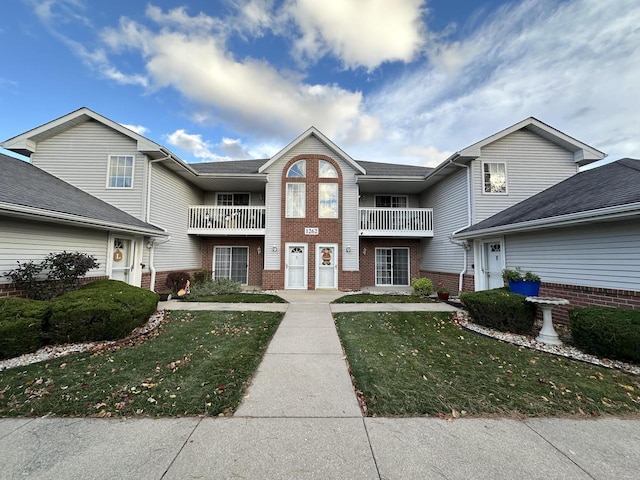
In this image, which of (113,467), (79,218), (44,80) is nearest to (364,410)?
(113,467)

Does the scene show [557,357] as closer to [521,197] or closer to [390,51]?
[521,197]

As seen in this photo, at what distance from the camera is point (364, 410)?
9.95 feet

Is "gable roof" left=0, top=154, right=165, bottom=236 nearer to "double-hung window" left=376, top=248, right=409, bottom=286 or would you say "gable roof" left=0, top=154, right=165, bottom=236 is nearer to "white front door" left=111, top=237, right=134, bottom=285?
"white front door" left=111, top=237, right=134, bottom=285

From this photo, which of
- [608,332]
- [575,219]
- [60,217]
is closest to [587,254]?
[575,219]

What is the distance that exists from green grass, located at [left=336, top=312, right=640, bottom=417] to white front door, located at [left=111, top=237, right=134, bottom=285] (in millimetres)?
8245

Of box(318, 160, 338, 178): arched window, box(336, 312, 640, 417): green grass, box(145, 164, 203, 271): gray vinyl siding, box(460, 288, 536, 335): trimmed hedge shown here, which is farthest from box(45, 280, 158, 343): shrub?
box(318, 160, 338, 178): arched window

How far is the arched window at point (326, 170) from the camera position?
13.1 metres

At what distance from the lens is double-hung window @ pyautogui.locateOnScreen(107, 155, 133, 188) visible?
1043 centimetres

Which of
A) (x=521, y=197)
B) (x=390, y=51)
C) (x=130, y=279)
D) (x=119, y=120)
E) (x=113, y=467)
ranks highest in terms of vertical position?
(x=390, y=51)

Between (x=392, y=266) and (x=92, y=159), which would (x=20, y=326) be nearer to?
(x=92, y=159)

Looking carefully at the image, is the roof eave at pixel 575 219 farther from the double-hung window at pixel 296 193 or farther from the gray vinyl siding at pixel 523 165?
the double-hung window at pixel 296 193

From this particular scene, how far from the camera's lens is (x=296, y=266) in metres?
A: 13.0

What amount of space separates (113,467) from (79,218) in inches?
272

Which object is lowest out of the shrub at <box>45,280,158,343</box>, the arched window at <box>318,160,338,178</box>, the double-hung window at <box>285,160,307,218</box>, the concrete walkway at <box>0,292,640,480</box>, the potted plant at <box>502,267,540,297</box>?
the concrete walkway at <box>0,292,640,480</box>
